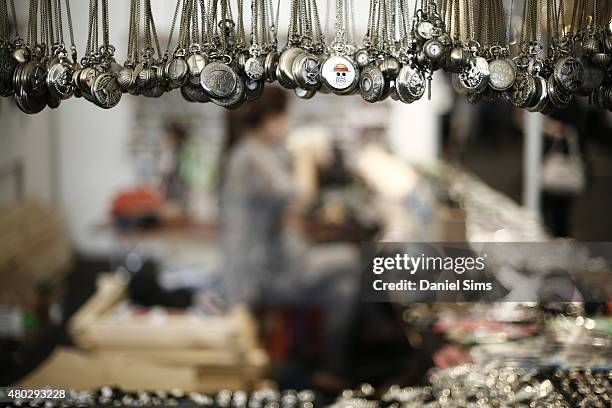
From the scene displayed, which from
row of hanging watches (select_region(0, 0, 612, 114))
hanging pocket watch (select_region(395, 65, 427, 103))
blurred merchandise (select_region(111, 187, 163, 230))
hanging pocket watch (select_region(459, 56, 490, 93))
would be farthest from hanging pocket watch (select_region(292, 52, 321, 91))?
blurred merchandise (select_region(111, 187, 163, 230))

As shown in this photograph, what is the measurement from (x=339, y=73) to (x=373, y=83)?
5 centimetres

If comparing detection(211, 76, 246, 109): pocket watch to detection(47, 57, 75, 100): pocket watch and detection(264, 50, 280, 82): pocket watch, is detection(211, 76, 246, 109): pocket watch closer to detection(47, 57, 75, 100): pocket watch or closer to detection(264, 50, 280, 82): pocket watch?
detection(264, 50, 280, 82): pocket watch

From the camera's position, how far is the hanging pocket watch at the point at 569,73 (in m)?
1.32

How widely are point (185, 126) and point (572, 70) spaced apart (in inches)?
206

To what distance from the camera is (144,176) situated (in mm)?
6270

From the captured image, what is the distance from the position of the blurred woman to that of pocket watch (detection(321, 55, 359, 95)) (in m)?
2.26

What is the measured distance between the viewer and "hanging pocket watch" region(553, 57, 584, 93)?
1324 mm

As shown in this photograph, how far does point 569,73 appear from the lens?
132 centimetres

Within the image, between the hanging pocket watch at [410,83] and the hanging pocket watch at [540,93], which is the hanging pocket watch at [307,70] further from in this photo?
the hanging pocket watch at [540,93]

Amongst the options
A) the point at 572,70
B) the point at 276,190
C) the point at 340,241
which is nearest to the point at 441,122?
the point at 340,241

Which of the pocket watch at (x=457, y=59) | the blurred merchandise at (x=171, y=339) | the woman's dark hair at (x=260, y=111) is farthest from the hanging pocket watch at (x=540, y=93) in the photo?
the woman's dark hair at (x=260, y=111)

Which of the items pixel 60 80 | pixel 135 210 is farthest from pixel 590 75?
pixel 135 210

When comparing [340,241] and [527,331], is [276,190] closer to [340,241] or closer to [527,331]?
[340,241]

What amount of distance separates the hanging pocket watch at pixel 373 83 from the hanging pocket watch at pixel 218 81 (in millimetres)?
200
